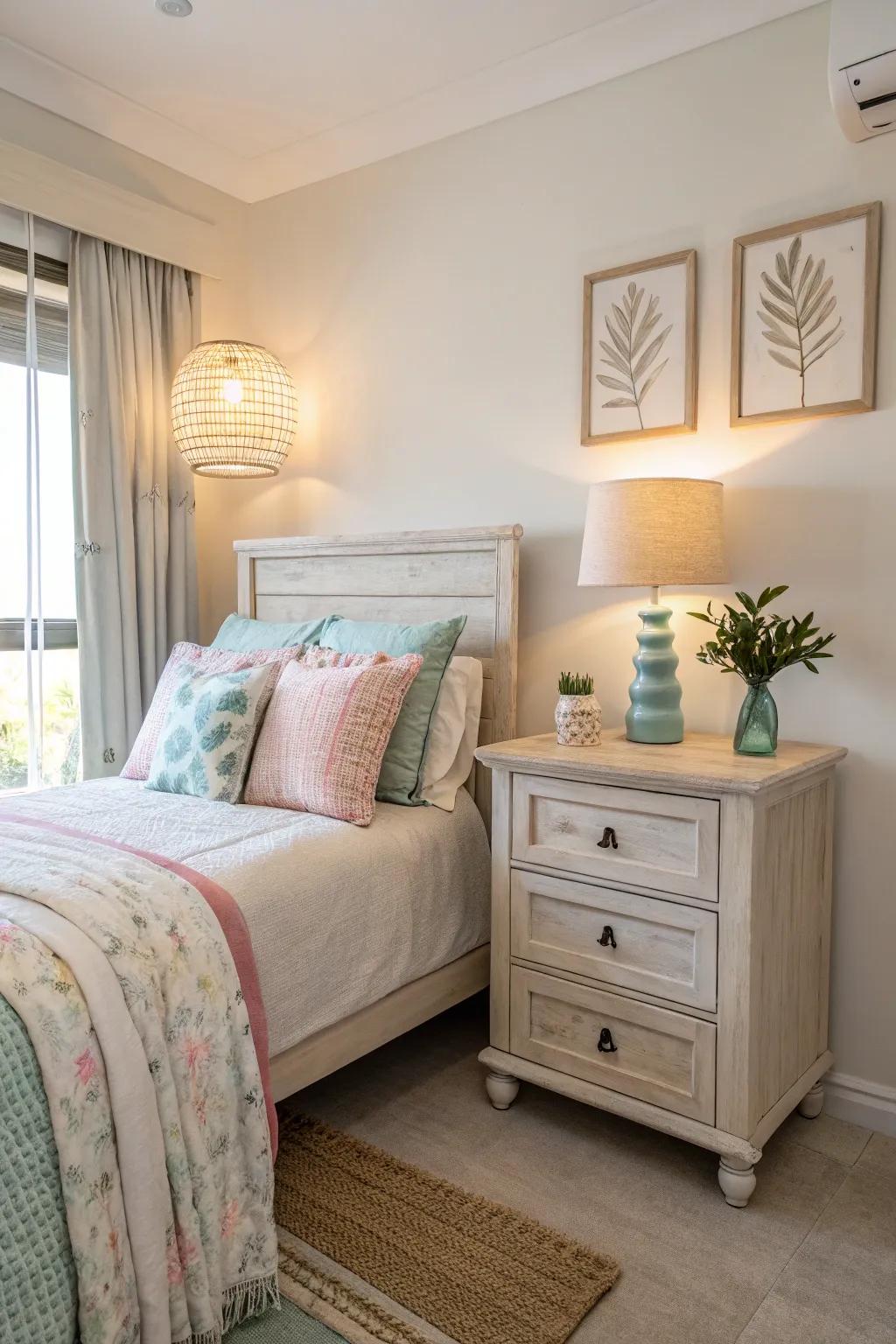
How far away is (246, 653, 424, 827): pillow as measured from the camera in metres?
2.16

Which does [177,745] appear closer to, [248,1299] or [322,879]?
[322,879]

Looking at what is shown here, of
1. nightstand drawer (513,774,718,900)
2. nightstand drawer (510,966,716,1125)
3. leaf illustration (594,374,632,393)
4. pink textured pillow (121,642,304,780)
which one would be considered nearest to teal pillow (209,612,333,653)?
pink textured pillow (121,642,304,780)

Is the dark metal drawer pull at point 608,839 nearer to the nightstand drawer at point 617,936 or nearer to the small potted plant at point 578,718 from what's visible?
the nightstand drawer at point 617,936

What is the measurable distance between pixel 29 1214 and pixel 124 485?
7.46 ft

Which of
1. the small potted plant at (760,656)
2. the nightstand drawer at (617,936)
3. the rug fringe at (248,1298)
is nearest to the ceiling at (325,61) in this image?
the small potted plant at (760,656)

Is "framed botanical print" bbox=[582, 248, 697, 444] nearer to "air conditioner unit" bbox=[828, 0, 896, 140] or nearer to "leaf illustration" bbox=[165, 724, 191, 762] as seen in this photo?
"air conditioner unit" bbox=[828, 0, 896, 140]

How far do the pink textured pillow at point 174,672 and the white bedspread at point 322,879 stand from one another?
0.51ft

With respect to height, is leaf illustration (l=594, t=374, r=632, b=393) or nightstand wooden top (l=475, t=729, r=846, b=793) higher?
leaf illustration (l=594, t=374, r=632, b=393)

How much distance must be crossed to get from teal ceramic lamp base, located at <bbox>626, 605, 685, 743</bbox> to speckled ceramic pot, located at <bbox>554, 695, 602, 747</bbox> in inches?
3.8

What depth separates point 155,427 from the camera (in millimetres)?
3145

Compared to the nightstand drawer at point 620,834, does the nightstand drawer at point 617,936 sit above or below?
below

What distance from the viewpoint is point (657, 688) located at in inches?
85.5

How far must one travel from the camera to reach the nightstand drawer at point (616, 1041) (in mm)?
1856

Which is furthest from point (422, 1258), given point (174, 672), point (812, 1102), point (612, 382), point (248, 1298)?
point (612, 382)
